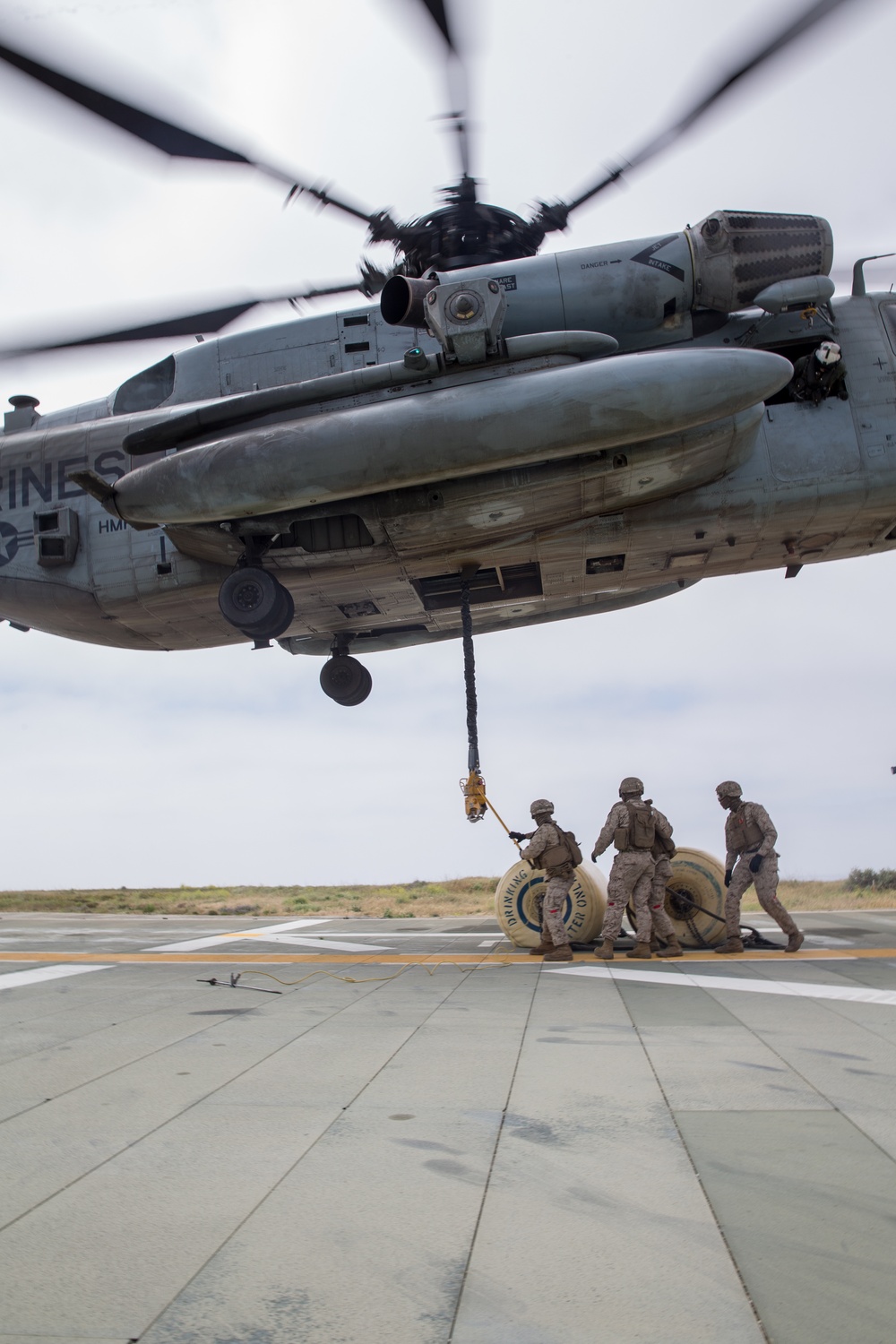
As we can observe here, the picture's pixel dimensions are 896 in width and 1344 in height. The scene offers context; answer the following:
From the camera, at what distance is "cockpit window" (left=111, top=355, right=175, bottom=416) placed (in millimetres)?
10812

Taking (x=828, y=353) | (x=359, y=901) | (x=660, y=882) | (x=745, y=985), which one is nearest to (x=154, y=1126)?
(x=745, y=985)

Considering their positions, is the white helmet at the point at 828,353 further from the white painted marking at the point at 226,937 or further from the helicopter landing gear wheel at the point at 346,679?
the white painted marking at the point at 226,937

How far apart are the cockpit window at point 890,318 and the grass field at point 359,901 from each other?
8994 millimetres

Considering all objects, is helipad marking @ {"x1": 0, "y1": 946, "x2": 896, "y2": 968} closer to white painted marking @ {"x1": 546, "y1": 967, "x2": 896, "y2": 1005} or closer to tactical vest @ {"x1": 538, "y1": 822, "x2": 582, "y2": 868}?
white painted marking @ {"x1": 546, "y1": 967, "x2": 896, "y2": 1005}

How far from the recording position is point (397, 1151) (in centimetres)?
316

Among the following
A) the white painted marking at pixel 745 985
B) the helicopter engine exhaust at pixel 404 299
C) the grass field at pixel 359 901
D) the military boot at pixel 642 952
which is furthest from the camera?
the grass field at pixel 359 901

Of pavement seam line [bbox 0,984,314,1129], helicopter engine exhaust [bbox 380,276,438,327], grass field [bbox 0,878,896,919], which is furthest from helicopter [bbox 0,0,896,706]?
grass field [bbox 0,878,896,919]

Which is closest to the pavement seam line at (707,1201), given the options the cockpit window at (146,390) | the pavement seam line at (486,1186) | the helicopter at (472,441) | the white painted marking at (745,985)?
the pavement seam line at (486,1186)

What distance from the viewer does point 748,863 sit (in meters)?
8.46

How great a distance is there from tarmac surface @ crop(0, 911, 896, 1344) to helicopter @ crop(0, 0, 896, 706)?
4733 millimetres

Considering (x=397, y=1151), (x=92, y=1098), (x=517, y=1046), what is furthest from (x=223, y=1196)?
(x=517, y=1046)

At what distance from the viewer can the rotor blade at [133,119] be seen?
6.11 metres

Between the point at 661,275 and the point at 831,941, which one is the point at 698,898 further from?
the point at 661,275

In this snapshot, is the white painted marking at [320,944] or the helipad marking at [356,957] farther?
the white painted marking at [320,944]
